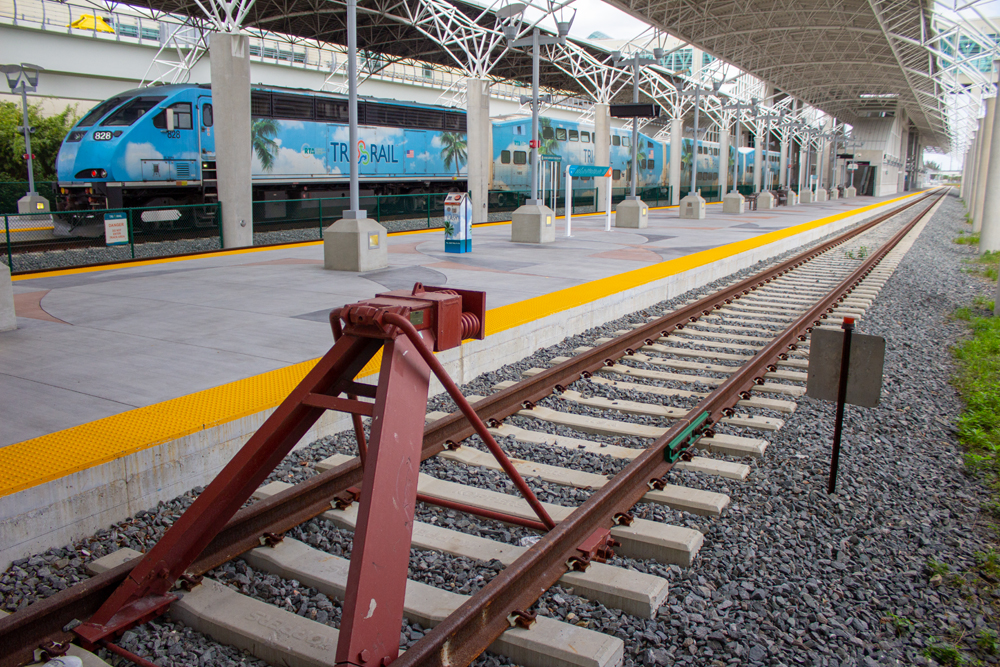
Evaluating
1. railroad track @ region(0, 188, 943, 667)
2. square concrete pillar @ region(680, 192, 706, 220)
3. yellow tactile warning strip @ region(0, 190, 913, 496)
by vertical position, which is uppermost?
square concrete pillar @ region(680, 192, 706, 220)

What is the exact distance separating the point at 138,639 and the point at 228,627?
39cm

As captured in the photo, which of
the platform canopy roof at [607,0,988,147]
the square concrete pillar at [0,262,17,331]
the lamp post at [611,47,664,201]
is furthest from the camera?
the platform canopy roof at [607,0,988,147]

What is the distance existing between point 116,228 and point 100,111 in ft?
21.1

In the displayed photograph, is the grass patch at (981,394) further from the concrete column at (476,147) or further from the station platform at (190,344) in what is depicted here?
the concrete column at (476,147)

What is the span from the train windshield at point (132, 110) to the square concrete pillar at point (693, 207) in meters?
19.8

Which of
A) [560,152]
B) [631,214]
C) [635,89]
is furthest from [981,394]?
[560,152]

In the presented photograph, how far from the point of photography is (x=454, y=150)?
1162 inches

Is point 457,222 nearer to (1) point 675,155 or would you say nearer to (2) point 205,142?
(2) point 205,142

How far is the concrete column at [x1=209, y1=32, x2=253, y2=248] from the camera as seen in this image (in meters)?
16.1

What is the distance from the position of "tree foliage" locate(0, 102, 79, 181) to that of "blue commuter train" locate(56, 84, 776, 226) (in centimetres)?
1572

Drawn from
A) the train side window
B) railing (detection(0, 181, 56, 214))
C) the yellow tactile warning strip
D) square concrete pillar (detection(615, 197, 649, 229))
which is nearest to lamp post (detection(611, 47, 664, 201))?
square concrete pillar (detection(615, 197, 649, 229))

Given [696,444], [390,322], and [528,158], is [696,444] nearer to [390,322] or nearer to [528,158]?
[390,322]

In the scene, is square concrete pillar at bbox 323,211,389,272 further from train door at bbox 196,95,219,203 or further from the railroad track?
train door at bbox 196,95,219,203

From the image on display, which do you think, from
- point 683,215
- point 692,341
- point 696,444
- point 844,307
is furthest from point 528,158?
point 696,444
